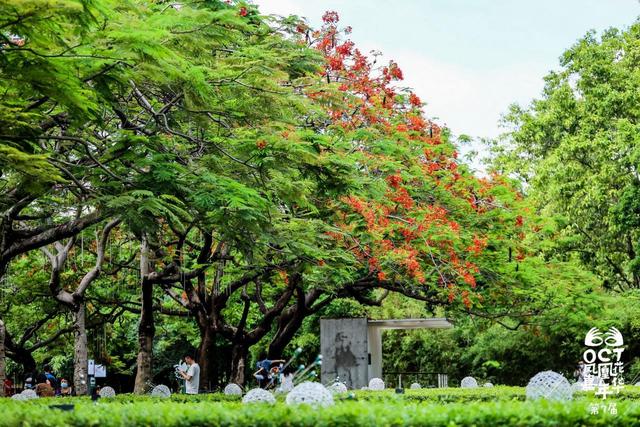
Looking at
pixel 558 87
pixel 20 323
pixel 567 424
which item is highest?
pixel 558 87

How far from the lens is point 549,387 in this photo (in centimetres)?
Answer: 988

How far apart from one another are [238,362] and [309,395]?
1283 cm

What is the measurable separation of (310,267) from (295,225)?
105 centimetres

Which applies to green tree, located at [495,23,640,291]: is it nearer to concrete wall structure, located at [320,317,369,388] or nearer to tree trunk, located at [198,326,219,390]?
concrete wall structure, located at [320,317,369,388]

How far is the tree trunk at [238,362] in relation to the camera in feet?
68.8

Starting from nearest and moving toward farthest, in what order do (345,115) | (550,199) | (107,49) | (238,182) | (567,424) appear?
(567,424) → (107,49) → (238,182) → (345,115) → (550,199)

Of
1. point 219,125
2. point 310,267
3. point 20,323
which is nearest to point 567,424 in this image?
point 219,125

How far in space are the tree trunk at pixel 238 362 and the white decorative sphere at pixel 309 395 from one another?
1231cm

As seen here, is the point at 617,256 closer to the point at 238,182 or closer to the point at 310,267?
the point at 310,267

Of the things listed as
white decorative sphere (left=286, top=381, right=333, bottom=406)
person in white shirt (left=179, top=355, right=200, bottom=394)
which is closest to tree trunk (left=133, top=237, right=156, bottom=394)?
person in white shirt (left=179, top=355, right=200, bottom=394)

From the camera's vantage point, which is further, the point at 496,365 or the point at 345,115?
the point at 496,365

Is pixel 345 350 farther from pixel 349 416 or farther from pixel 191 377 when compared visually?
pixel 349 416

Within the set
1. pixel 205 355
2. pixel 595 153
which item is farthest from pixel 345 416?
pixel 595 153

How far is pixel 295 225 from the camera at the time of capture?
1430 cm
